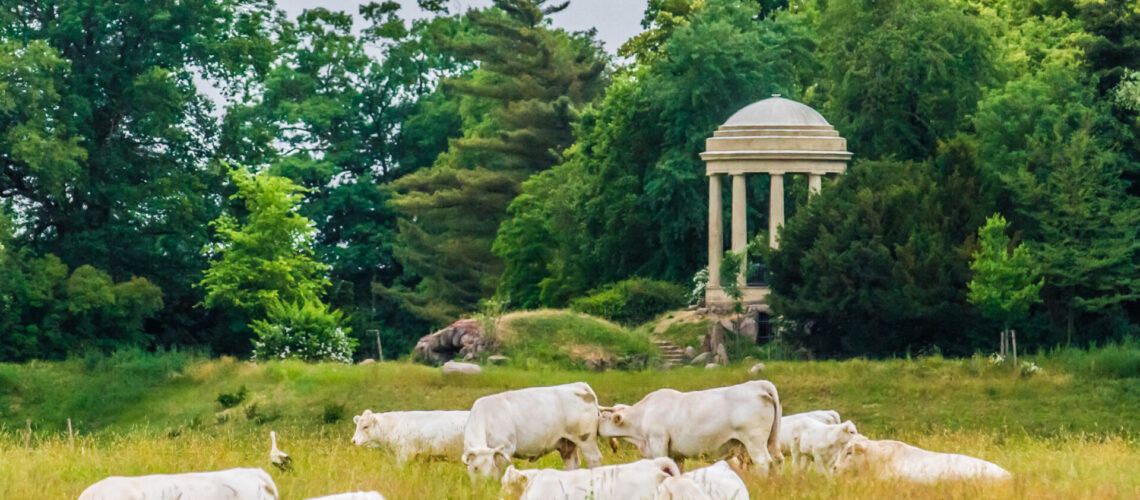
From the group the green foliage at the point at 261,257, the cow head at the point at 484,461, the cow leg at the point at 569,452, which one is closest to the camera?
the cow head at the point at 484,461

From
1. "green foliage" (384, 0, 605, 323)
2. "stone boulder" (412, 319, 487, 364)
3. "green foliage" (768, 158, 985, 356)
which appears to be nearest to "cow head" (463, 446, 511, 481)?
"green foliage" (768, 158, 985, 356)

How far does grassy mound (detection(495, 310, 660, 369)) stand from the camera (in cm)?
4794

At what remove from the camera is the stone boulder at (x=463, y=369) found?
45.1 metres

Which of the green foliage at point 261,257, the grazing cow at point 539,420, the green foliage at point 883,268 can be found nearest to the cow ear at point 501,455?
the grazing cow at point 539,420

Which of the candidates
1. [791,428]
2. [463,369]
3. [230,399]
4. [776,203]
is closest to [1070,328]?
[776,203]

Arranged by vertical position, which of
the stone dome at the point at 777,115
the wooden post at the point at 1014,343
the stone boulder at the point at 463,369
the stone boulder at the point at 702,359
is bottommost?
the stone boulder at the point at 463,369

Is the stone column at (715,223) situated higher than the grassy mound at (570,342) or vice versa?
the stone column at (715,223)

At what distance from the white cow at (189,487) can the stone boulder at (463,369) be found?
92.9 ft

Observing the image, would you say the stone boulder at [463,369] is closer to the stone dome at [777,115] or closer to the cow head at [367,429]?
the stone dome at [777,115]

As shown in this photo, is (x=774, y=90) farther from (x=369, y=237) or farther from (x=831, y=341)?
(x=369, y=237)

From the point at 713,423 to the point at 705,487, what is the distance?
14.4ft

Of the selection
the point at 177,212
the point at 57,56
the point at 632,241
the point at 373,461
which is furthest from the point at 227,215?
the point at 373,461

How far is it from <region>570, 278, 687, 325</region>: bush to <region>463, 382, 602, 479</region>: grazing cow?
110 feet

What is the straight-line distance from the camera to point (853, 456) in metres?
20.1
